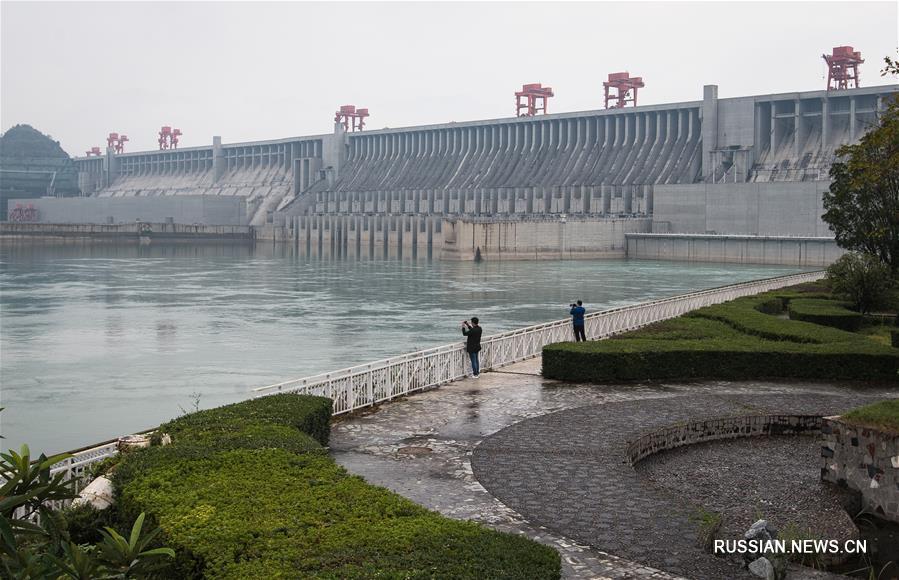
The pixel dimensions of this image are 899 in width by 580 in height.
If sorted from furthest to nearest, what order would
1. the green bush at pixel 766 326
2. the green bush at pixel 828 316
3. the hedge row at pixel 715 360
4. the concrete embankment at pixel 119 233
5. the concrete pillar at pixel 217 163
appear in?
the concrete pillar at pixel 217 163 < the concrete embankment at pixel 119 233 < the green bush at pixel 828 316 < the green bush at pixel 766 326 < the hedge row at pixel 715 360

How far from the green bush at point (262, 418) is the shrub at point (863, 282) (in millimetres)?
24907

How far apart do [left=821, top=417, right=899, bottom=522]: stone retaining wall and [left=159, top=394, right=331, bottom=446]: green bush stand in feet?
23.4

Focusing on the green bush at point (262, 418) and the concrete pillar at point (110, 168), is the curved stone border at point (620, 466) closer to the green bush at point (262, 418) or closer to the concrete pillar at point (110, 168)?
the green bush at point (262, 418)

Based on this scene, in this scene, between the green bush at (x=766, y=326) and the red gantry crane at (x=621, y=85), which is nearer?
the green bush at (x=766, y=326)

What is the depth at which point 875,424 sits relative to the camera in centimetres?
1227

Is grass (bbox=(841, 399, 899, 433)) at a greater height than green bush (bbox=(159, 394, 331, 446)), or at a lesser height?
greater

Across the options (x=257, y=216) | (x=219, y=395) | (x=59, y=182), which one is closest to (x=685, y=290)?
(x=219, y=395)

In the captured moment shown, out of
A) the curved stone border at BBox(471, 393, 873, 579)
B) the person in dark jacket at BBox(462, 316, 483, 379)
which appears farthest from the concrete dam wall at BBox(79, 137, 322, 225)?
the curved stone border at BBox(471, 393, 873, 579)

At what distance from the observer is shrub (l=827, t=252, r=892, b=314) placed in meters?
33.9

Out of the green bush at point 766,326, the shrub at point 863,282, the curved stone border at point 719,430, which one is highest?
the shrub at point 863,282

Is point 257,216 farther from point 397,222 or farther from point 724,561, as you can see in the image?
point 724,561

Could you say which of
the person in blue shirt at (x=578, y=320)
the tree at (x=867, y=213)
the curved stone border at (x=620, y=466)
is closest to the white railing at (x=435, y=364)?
the person in blue shirt at (x=578, y=320)

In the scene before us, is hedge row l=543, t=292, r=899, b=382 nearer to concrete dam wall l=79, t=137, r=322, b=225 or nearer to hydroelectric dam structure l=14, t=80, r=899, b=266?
hydroelectric dam structure l=14, t=80, r=899, b=266

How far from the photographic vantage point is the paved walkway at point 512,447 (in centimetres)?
1016
